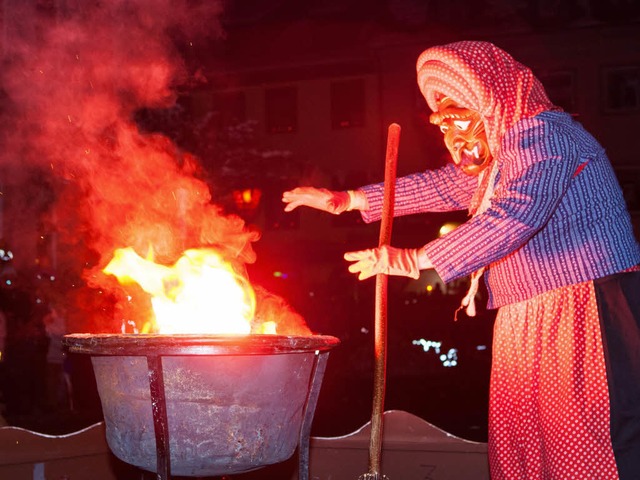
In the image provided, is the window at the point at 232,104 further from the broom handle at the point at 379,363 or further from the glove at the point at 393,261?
the glove at the point at 393,261

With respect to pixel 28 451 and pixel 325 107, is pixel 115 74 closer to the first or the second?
pixel 28 451

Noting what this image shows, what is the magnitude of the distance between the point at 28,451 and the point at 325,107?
833 inches

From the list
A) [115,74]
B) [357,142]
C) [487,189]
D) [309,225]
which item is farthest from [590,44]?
[487,189]

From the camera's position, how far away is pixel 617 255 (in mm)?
2859

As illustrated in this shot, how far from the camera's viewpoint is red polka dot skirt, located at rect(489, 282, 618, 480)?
108 inches

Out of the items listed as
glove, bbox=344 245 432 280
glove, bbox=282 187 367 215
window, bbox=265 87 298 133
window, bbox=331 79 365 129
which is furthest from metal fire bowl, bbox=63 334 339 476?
window, bbox=265 87 298 133

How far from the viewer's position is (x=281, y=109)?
25.1 meters

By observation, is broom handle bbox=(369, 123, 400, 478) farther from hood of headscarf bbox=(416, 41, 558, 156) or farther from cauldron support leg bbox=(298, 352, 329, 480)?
hood of headscarf bbox=(416, 41, 558, 156)

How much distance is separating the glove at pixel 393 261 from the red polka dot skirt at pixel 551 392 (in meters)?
0.51

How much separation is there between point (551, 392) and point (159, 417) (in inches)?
59.4

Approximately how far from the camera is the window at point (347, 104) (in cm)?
2395

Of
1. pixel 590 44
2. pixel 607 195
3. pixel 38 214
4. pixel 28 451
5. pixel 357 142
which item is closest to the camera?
pixel 607 195

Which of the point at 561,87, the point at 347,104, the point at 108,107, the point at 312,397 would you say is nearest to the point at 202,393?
the point at 312,397

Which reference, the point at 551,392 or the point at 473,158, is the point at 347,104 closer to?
the point at 473,158
